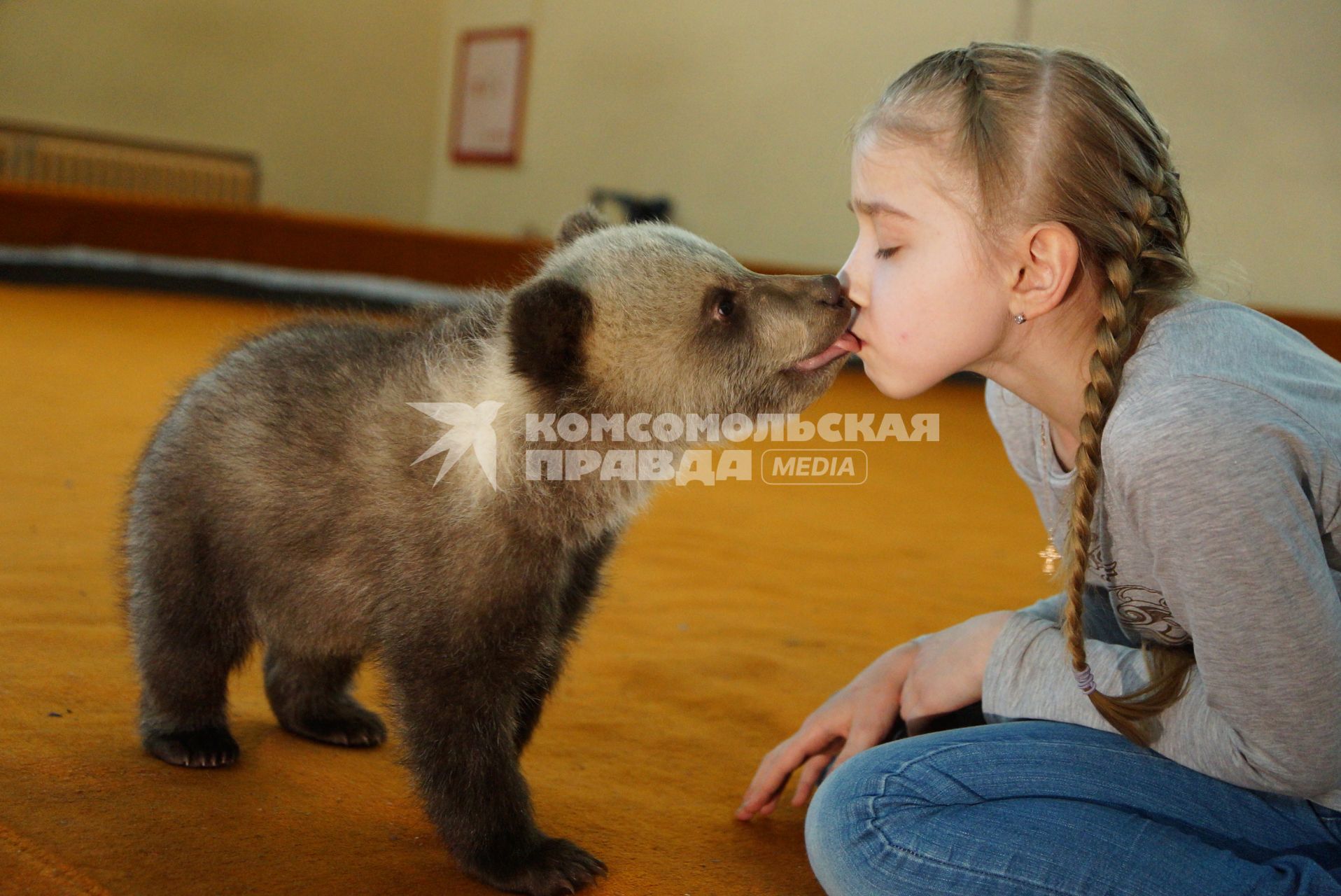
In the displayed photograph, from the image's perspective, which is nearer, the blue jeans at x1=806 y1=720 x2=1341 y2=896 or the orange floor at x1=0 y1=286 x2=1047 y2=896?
A: the blue jeans at x1=806 y1=720 x2=1341 y2=896

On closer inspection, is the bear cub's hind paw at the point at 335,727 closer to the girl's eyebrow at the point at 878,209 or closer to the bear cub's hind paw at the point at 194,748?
the bear cub's hind paw at the point at 194,748

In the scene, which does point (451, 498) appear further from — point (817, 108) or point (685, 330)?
point (817, 108)

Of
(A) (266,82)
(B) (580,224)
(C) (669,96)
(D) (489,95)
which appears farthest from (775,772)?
(D) (489,95)

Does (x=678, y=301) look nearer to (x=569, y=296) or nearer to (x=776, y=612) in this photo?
(x=569, y=296)

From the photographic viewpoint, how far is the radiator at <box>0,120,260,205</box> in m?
13.6

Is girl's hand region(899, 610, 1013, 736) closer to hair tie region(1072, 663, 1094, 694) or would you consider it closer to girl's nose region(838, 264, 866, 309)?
hair tie region(1072, 663, 1094, 694)

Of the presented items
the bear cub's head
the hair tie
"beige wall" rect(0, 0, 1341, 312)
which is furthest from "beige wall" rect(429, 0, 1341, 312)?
the hair tie

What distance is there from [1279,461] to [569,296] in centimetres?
105

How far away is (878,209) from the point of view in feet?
6.28

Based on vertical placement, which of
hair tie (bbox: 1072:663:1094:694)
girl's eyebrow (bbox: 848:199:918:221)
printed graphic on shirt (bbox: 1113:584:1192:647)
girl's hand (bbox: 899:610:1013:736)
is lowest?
girl's hand (bbox: 899:610:1013:736)

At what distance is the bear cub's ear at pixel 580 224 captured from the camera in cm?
239

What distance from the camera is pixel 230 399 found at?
222 centimetres

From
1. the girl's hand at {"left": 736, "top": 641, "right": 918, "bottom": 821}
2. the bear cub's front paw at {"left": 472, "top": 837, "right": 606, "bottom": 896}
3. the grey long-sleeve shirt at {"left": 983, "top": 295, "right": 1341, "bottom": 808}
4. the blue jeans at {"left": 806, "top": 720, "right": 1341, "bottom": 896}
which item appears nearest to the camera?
the grey long-sleeve shirt at {"left": 983, "top": 295, "right": 1341, "bottom": 808}

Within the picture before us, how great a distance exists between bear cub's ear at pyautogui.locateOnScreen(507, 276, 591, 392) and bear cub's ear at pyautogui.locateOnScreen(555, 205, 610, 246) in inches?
15.6
